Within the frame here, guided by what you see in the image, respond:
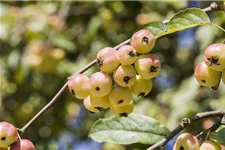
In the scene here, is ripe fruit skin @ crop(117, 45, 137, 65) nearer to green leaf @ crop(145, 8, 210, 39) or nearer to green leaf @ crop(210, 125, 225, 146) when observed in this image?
green leaf @ crop(145, 8, 210, 39)

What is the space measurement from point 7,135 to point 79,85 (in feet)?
0.63

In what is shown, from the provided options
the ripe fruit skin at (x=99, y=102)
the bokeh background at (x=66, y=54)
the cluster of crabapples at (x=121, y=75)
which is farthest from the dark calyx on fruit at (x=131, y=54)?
the bokeh background at (x=66, y=54)

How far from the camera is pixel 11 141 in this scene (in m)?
1.27

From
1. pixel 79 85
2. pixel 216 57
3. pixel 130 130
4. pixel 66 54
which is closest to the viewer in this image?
pixel 216 57

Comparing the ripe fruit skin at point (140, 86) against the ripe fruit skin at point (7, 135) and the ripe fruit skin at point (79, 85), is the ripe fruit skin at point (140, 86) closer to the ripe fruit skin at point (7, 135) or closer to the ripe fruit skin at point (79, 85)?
the ripe fruit skin at point (79, 85)

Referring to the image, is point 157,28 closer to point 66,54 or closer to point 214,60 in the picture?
point 214,60

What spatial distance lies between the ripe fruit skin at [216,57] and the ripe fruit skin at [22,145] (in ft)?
1.38

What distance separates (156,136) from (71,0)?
2293mm

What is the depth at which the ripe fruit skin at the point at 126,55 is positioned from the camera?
122 cm

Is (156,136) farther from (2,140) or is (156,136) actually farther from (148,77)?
(2,140)

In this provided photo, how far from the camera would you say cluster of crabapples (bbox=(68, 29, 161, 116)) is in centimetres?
124

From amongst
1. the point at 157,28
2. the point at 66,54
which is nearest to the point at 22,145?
the point at 157,28

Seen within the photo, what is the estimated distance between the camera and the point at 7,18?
365 centimetres

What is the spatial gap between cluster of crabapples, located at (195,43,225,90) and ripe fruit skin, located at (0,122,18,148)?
42 cm
